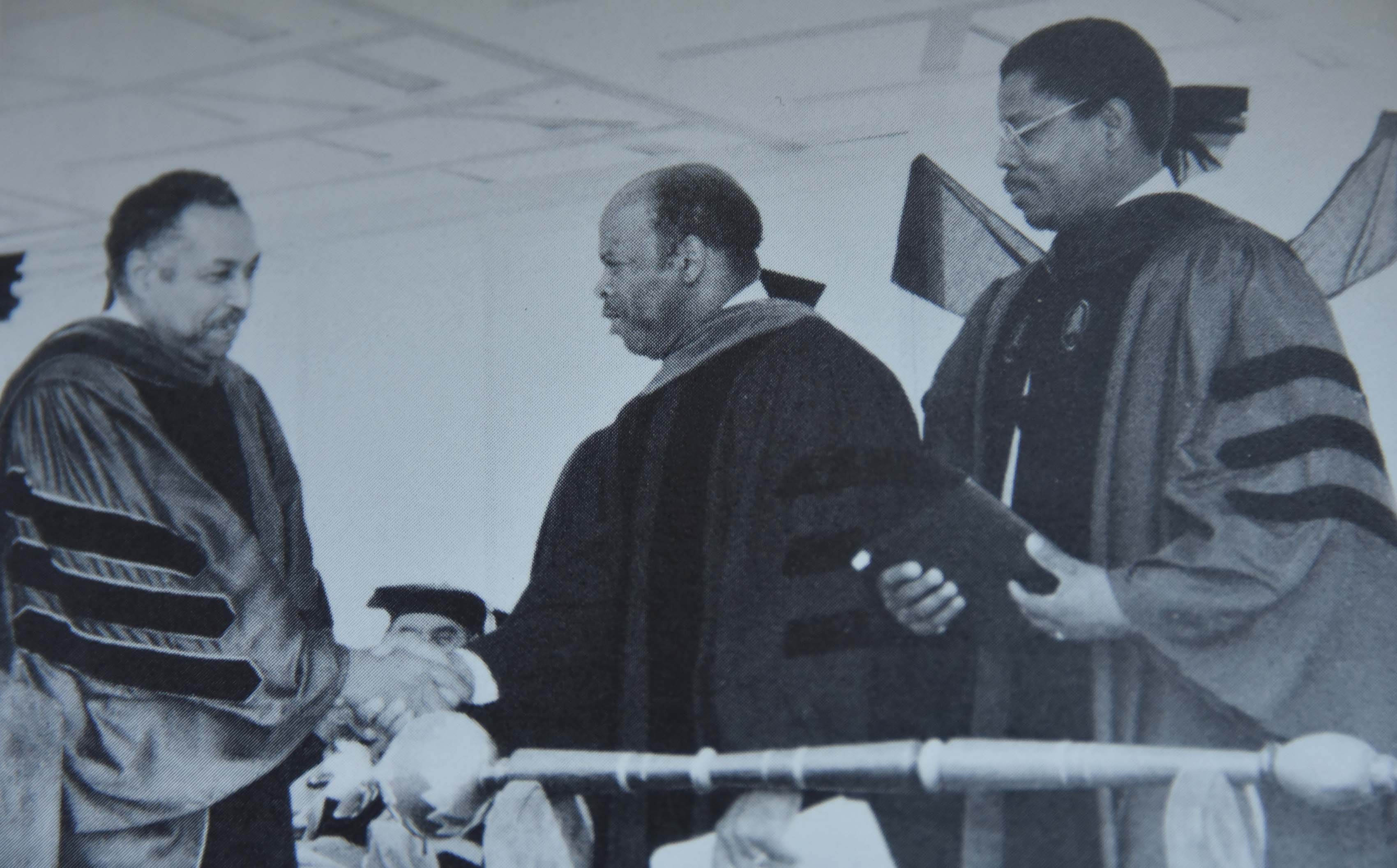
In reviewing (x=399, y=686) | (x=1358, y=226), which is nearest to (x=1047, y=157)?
(x=1358, y=226)

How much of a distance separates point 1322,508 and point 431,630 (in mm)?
1467

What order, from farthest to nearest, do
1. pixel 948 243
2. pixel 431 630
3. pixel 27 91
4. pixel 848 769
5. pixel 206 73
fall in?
1. pixel 27 91
2. pixel 206 73
3. pixel 431 630
4. pixel 948 243
5. pixel 848 769

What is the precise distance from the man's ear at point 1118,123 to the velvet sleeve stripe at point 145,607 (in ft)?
5.52

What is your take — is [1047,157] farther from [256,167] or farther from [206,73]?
[206,73]

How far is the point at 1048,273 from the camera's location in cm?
199

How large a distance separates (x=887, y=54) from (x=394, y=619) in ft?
4.34

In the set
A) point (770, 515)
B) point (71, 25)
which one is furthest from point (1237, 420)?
point (71, 25)

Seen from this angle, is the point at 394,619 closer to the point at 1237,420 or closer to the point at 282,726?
the point at 282,726

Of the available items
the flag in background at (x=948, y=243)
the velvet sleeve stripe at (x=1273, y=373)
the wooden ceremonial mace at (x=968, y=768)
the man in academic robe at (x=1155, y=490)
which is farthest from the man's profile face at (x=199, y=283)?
the velvet sleeve stripe at (x=1273, y=373)

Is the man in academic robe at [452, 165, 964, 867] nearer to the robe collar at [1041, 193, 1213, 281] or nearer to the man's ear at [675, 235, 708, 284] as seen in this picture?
the man's ear at [675, 235, 708, 284]

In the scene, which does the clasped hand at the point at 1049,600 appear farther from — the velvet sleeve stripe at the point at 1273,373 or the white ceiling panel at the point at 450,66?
the white ceiling panel at the point at 450,66

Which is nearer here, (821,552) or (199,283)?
(821,552)

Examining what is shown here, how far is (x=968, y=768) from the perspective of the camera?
1791 millimetres

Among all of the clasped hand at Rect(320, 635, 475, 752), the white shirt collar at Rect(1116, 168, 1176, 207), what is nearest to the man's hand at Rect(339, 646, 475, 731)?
the clasped hand at Rect(320, 635, 475, 752)
